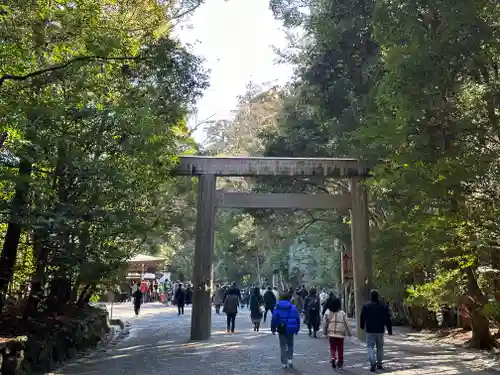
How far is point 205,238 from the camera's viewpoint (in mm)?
13555

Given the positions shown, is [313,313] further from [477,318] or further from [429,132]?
[429,132]

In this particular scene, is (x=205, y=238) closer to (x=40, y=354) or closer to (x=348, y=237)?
(x=40, y=354)

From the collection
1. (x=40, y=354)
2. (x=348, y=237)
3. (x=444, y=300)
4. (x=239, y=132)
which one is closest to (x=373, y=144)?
(x=444, y=300)

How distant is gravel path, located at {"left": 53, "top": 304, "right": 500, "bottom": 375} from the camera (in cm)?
841

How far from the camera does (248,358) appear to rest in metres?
9.57

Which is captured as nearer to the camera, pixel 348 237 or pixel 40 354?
→ pixel 40 354

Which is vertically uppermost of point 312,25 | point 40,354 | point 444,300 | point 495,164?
point 312,25

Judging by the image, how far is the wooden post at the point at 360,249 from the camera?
13.5m

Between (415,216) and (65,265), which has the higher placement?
(415,216)

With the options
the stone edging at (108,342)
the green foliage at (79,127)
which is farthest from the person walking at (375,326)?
the stone edging at (108,342)

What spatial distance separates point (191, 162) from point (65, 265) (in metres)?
5.97

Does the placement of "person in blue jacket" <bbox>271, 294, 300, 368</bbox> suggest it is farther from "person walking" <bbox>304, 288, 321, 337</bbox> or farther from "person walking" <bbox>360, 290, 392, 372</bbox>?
"person walking" <bbox>304, 288, 321, 337</bbox>

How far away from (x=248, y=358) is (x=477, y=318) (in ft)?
19.2

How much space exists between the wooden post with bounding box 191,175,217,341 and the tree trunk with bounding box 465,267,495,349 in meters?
6.47
